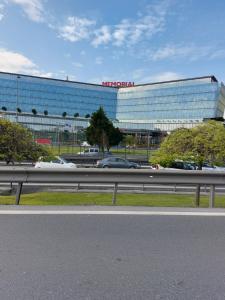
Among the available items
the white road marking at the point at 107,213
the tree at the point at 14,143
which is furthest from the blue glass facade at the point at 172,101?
the white road marking at the point at 107,213

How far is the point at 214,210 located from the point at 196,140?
9.39 m

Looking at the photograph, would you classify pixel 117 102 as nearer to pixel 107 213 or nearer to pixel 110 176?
pixel 110 176

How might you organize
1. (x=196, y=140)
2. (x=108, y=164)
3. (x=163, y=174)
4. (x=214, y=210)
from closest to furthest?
1. (x=214, y=210)
2. (x=163, y=174)
3. (x=196, y=140)
4. (x=108, y=164)

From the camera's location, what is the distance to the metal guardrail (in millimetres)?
8016

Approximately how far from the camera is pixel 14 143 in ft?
52.4

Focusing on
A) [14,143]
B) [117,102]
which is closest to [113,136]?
[14,143]

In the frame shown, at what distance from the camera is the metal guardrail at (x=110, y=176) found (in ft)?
26.3

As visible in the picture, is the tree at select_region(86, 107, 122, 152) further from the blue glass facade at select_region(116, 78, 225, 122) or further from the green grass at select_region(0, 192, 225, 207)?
the blue glass facade at select_region(116, 78, 225, 122)
